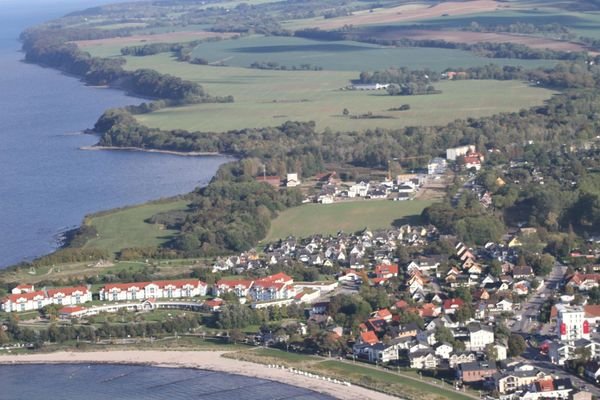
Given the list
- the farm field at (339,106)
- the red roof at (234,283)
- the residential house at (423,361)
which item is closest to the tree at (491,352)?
the residential house at (423,361)

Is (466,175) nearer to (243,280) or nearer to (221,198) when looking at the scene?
(221,198)

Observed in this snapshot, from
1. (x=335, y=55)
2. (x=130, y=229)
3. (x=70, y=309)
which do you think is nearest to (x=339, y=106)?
(x=335, y=55)

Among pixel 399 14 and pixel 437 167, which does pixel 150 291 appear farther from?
pixel 399 14

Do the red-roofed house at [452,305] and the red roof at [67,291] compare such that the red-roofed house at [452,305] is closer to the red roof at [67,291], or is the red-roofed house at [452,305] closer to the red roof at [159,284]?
the red roof at [159,284]

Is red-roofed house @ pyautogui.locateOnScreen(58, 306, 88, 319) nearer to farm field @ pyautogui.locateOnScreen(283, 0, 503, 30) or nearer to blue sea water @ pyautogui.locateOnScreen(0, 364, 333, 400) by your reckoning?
blue sea water @ pyautogui.locateOnScreen(0, 364, 333, 400)

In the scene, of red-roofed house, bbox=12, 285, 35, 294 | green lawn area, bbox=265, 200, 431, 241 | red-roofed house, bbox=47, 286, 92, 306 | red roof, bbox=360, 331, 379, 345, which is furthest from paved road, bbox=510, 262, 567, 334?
red-roofed house, bbox=12, 285, 35, 294

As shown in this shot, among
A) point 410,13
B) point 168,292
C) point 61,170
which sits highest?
point 168,292
